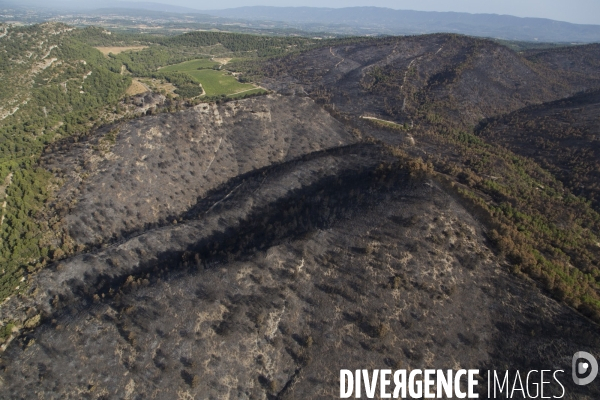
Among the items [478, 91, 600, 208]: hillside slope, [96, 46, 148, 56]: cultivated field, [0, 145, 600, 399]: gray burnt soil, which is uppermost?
[96, 46, 148, 56]: cultivated field

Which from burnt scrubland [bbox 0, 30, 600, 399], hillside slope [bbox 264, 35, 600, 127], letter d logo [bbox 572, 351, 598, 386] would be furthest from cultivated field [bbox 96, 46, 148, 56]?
letter d logo [bbox 572, 351, 598, 386]

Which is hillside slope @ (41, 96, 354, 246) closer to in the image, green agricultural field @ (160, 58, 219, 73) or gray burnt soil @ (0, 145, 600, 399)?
gray burnt soil @ (0, 145, 600, 399)

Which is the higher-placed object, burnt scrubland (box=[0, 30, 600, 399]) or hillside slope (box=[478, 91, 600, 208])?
hillside slope (box=[478, 91, 600, 208])

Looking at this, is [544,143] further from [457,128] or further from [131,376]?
[131,376]

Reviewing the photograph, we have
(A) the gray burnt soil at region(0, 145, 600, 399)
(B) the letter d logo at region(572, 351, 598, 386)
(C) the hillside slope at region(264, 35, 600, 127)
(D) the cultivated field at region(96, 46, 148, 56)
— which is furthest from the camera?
(D) the cultivated field at region(96, 46, 148, 56)

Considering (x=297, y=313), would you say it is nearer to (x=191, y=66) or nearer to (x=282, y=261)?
(x=282, y=261)

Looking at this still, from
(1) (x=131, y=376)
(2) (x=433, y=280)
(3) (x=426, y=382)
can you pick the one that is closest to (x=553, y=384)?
(3) (x=426, y=382)
